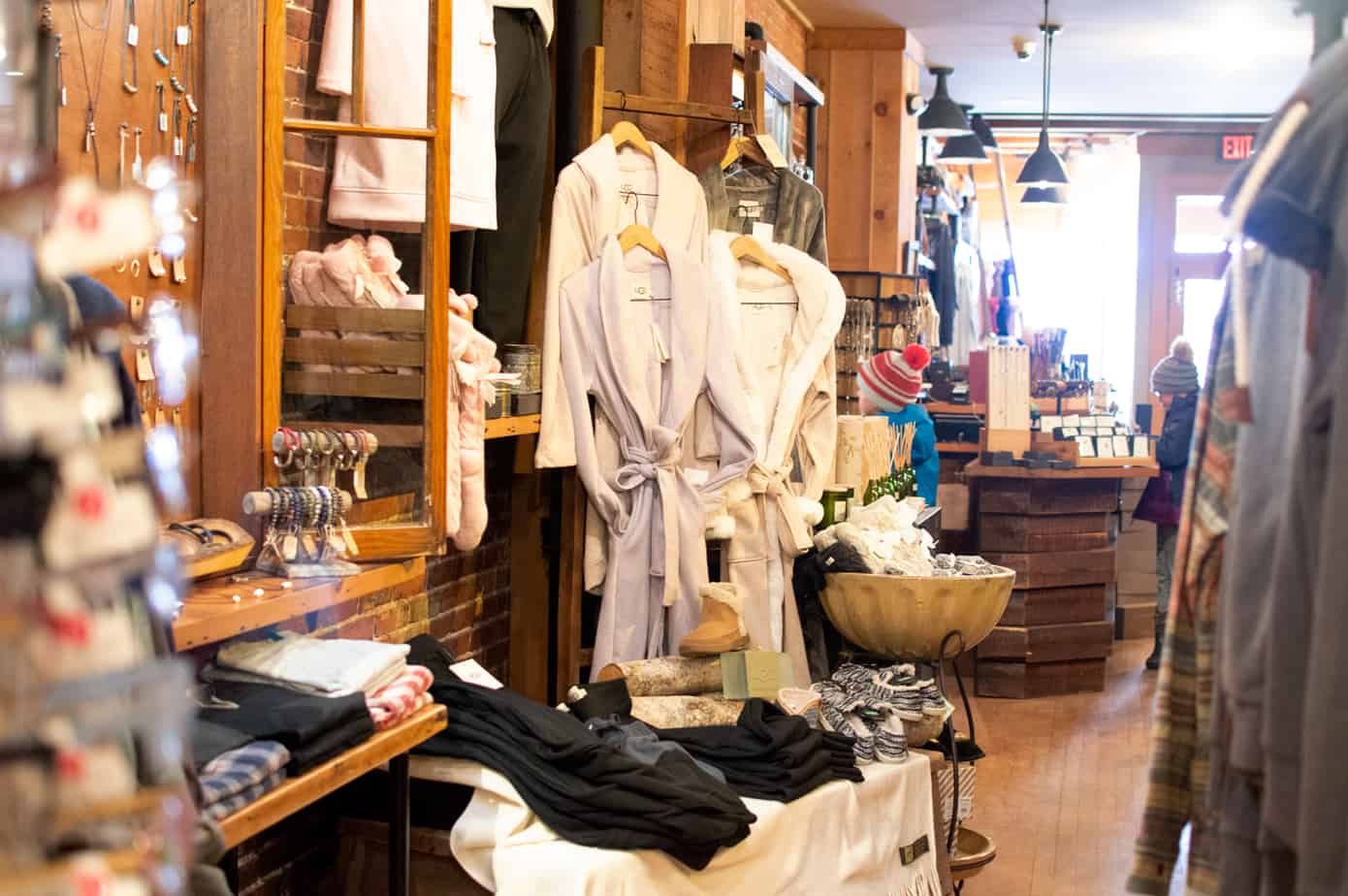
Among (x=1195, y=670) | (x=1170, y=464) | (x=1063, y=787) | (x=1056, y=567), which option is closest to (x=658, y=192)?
(x=1063, y=787)

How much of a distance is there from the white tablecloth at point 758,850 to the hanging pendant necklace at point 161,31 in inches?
52.4

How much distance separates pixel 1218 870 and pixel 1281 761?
0.19 meters

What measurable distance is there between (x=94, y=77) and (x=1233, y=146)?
472 inches

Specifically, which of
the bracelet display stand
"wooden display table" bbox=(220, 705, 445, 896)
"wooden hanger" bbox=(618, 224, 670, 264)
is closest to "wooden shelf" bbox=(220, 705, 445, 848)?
"wooden display table" bbox=(220, 705, 445, 896)

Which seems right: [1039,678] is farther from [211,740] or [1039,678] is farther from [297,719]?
[211,740]

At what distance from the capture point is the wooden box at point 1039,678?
6.80 m

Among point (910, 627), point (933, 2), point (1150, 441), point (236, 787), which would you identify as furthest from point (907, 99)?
point (236, 787)

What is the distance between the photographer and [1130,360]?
1362 centimetres

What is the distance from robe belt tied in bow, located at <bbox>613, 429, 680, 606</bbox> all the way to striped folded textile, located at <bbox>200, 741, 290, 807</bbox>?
1.79 metres

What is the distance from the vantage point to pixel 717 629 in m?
3.41

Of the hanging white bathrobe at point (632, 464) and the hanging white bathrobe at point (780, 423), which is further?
the hanging white bathrobe at point (780, 423)

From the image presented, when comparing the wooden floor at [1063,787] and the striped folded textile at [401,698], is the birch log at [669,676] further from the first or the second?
the wooden floor at [1063,787]

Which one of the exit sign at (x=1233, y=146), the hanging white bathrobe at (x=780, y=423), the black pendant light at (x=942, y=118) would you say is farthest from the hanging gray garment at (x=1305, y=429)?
the exit sign at (x=1233, y=146)

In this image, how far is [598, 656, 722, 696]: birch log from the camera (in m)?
3.35
